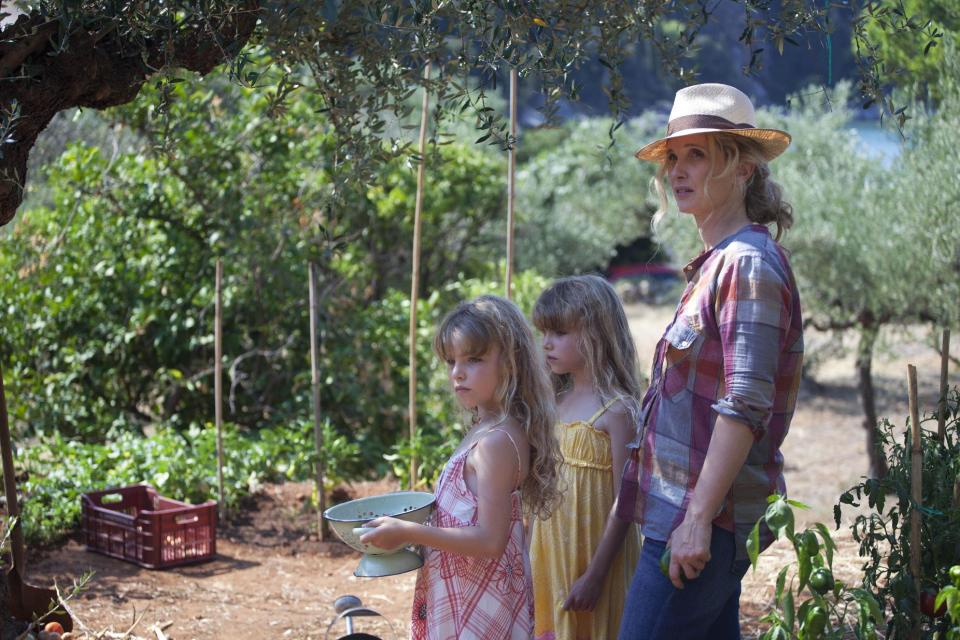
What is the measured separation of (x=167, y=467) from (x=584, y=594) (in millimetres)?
3127

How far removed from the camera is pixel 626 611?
2.03 meters

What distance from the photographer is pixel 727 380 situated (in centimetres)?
189

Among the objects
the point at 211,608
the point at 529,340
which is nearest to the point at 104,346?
the point at 211,608

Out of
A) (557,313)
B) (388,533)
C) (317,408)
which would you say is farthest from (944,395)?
(317,408)

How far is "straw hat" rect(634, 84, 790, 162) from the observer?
2059 millimetres

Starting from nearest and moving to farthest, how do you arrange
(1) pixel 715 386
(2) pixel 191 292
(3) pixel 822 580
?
(3) pixel 822 580 → (1) pixel 715 386 → (2) pixel 191 292

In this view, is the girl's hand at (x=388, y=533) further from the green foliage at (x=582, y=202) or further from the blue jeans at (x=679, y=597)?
the green foliage at (x=582, y=202)

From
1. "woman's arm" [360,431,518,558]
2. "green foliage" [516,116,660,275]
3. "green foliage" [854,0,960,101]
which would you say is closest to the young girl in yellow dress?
"woman's arm" [360,431,518,558]

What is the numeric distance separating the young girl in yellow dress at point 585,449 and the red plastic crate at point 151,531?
2.19m

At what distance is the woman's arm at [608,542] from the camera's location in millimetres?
2412

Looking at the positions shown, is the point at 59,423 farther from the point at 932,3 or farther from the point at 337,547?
the point at 932,3

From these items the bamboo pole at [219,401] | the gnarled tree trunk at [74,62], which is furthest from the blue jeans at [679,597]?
the bamboo pole at [219,401]

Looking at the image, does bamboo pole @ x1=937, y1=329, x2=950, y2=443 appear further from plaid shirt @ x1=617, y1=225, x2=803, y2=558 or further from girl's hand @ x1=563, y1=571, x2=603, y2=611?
girl's hand @ x1=563, y1=571, x2=603, y2=611

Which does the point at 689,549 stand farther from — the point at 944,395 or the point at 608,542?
the point at 944,395
